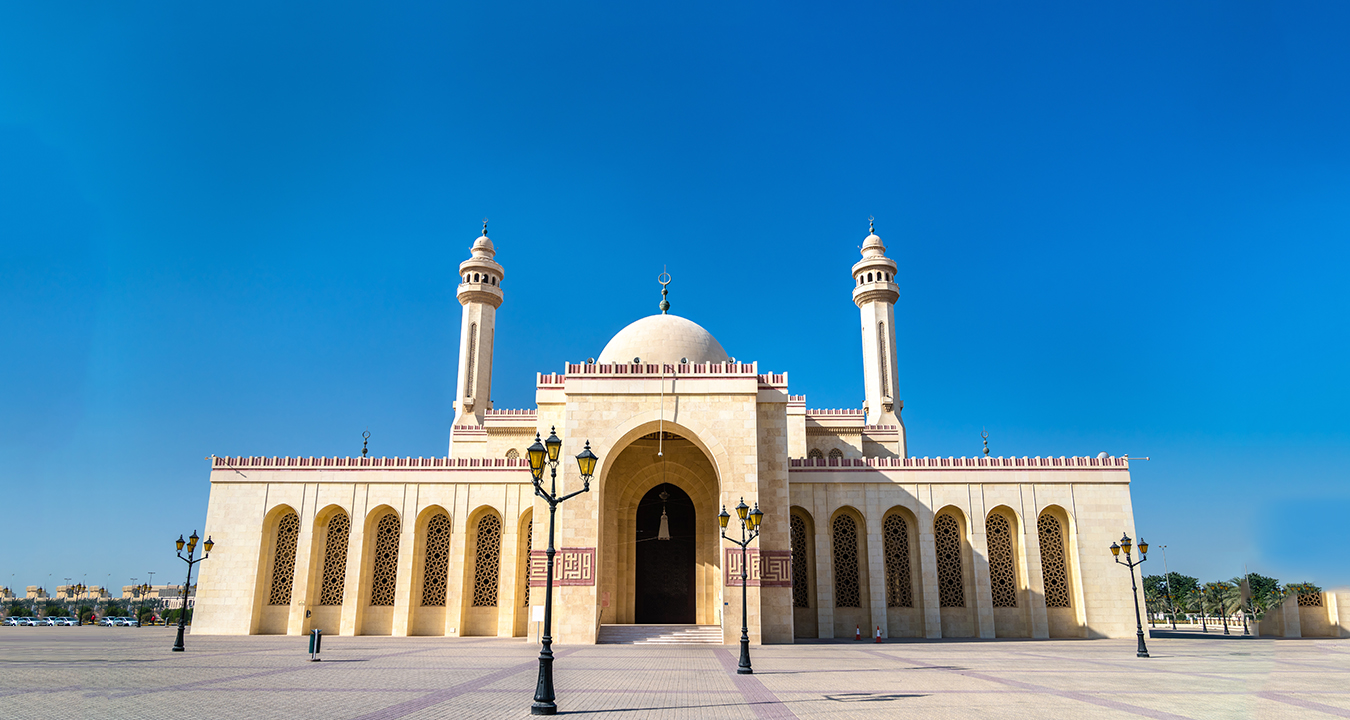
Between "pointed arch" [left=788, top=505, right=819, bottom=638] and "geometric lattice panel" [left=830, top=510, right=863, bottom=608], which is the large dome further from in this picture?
"geometric lattice panel" [left=830, top=510, right=863, bottom=608]

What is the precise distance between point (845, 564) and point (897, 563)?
1.71m

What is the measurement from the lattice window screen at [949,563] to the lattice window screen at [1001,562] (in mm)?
990

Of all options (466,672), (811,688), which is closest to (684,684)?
(811,688)

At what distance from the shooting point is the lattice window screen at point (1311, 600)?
86.7 ft

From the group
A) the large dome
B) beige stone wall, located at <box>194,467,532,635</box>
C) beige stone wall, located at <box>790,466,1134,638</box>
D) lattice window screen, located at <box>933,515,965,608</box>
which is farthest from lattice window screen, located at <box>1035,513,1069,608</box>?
beige stone wall, located at <box>194,467,532,635</box>

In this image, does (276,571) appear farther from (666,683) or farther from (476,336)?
(666,683)

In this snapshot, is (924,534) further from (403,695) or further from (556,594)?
(403,695)


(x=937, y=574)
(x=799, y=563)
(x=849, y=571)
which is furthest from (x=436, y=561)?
(x=937, y=574)

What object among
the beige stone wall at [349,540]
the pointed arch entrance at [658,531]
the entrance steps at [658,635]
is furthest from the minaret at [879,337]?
the beige stone wall at [349,540]

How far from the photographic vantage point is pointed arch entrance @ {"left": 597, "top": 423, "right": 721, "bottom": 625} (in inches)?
1009

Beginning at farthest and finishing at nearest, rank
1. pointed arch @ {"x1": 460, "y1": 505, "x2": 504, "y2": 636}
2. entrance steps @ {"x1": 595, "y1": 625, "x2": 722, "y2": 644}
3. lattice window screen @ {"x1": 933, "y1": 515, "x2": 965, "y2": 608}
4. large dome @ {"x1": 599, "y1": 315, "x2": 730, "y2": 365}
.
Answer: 1. large dome @ {"x1": 599, "y1": 315, "x2": 730, "y2": 365}
2. pointed arch @ {"x1": 460, "y1": 505, "x2": 504, "y2": 636}
3. lattice window screen @ {"x1": 933, "y1": 515, "x2": 965, "y2": 608}
4. entrance steps @ {"x1": 595, "y1": 625, "x2": 722, "y2": 644}

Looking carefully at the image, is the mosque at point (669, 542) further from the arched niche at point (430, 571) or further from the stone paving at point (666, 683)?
the stone paving at point (666, 683)

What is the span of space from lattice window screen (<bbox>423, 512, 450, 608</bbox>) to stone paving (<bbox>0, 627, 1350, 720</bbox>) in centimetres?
739

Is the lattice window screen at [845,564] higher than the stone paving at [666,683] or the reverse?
higher
